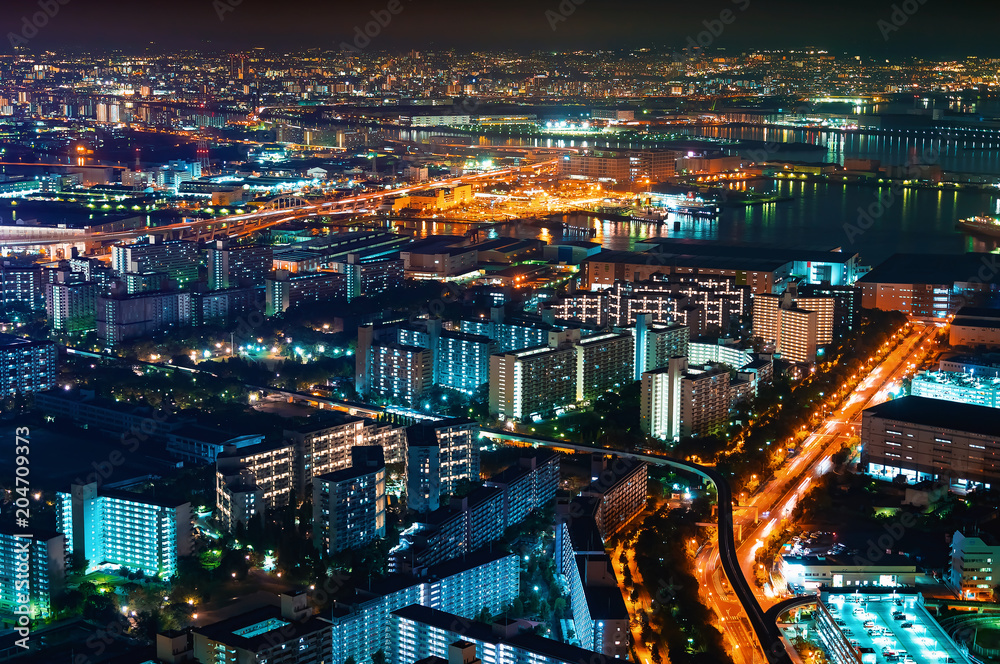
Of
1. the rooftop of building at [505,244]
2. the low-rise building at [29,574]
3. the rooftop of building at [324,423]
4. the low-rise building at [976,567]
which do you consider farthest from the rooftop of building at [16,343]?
the low-rise building at [976,567]

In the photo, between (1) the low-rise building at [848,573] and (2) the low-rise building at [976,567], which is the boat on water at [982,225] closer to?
(2) the low-rise building at [976,567]

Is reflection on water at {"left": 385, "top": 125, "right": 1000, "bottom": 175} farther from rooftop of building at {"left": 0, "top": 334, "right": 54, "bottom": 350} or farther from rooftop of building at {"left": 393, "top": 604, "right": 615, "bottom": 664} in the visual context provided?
rooftop of building at {"left": 393, "top": 604, "right": 615, "bottom": 664}

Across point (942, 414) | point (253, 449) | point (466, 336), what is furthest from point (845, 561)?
point (466, 336)

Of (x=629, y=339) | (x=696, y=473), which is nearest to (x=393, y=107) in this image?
(x=629, y=339)

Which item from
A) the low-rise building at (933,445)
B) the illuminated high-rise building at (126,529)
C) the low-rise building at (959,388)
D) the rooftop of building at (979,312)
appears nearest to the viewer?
the illuminated high-rise building at (126,529)

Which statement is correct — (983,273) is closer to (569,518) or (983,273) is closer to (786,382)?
(786,382)

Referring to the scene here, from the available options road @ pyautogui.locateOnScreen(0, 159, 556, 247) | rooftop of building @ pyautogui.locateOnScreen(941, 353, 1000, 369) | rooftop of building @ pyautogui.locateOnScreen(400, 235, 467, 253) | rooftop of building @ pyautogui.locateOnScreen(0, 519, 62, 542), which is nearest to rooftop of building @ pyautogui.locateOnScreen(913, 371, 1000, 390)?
rooftop of building @ pyautogui.locateOnScreen(941, 353, 1000, 369)
